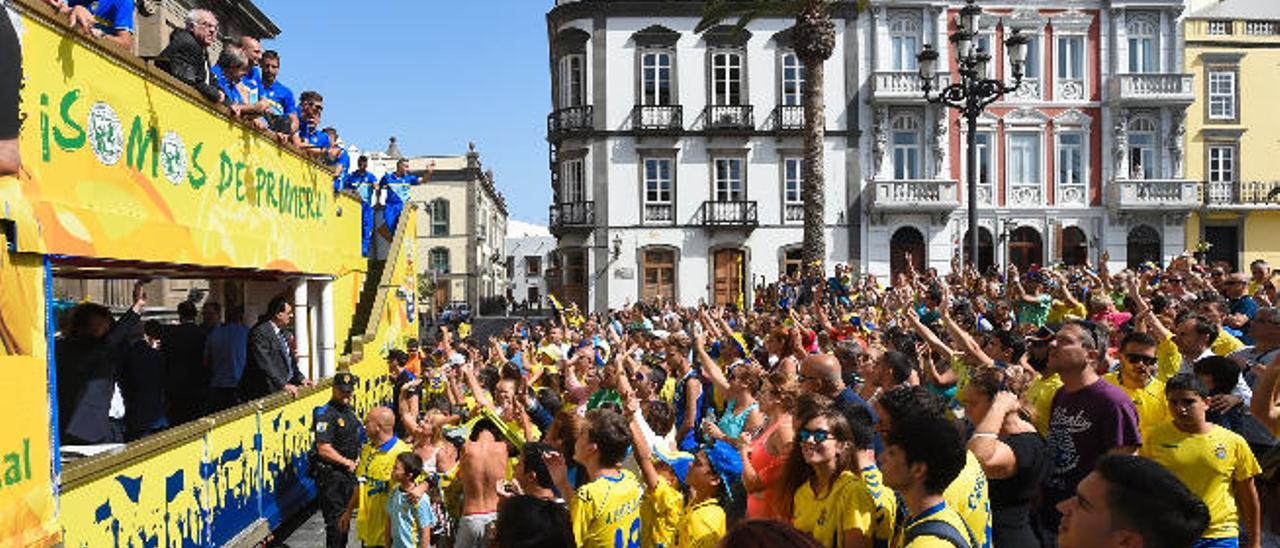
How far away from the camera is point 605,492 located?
16.9ft

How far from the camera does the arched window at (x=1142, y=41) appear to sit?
3775 centimetres

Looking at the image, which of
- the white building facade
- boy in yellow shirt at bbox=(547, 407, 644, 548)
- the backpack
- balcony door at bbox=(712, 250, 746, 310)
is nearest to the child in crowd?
boy in yellow shirt at bbox=(547, 407, 644, 548)

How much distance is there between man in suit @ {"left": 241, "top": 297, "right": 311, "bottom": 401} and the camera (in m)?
10.2

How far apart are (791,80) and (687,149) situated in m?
4.75

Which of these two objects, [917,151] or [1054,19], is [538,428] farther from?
[1054,19]

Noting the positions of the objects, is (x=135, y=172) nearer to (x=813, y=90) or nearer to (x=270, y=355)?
(x=270, y=355)

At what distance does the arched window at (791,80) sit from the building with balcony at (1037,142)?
2.25m

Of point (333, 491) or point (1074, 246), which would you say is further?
point (1074, 246)

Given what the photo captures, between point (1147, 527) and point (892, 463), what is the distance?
1017 millimetres

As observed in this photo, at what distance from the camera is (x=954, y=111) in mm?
37562

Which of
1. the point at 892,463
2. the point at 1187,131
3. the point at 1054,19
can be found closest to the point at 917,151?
the point at 1054,19

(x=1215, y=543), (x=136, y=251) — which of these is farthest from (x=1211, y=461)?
(x=136, y=251)

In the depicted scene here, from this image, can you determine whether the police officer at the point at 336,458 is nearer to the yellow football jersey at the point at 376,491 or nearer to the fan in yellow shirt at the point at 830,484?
the yellow football jersey at the point at 376,491

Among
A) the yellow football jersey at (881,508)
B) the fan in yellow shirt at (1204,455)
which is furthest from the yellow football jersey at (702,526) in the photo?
the fan in yellow shirt at (1204,455)
